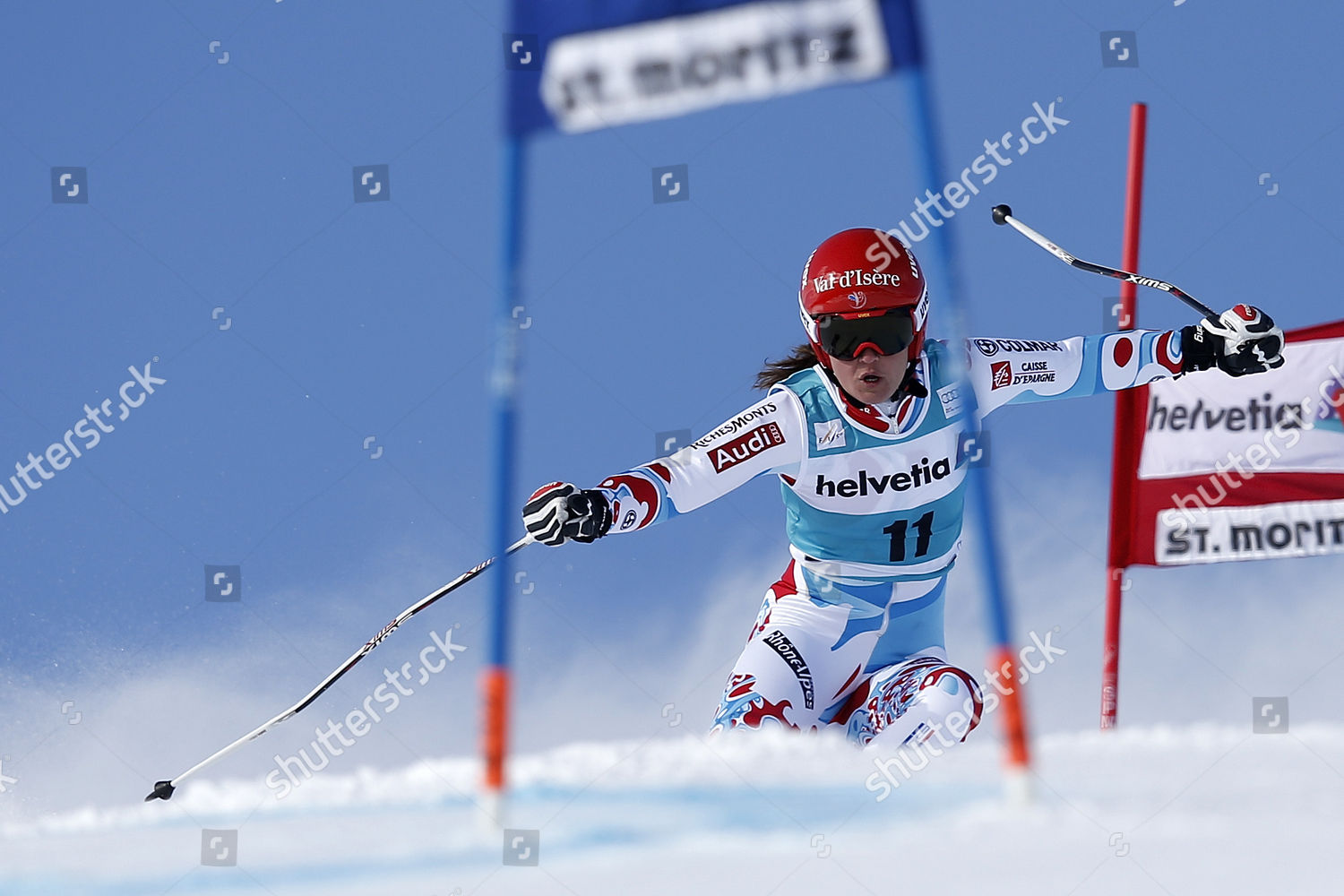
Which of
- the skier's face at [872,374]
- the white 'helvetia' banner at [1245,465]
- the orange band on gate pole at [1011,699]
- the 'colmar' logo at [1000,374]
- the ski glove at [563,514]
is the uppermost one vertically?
the skier's face at [872,374]

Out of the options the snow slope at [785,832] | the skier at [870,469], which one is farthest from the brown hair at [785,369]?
the snow slope at [785,832]

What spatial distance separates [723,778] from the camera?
324cm

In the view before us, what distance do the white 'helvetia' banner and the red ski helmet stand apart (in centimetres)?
351

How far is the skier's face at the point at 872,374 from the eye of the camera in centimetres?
455

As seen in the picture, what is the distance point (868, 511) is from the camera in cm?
484

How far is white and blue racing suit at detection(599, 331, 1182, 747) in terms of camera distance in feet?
14.9

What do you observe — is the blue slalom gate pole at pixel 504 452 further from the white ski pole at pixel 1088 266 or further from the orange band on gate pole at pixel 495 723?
the white ski pole at pixel 1088 266

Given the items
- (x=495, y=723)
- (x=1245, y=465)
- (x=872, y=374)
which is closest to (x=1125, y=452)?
(x=1245, y=465)

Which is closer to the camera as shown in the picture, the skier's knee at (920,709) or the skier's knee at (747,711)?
the skier's knee at (920,709)

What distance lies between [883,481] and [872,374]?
447 mm

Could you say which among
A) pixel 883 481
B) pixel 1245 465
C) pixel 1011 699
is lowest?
pixel 1245 465

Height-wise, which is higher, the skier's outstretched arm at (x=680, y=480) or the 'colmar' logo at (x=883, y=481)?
the skier's outstretched arm at (x=680, y=480)

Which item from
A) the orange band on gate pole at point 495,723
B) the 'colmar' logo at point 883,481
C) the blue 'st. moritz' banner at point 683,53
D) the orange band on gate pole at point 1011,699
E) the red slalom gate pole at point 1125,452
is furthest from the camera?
the red slalom gate pole at point 1125,452

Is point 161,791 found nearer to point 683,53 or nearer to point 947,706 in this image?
point 947,706
